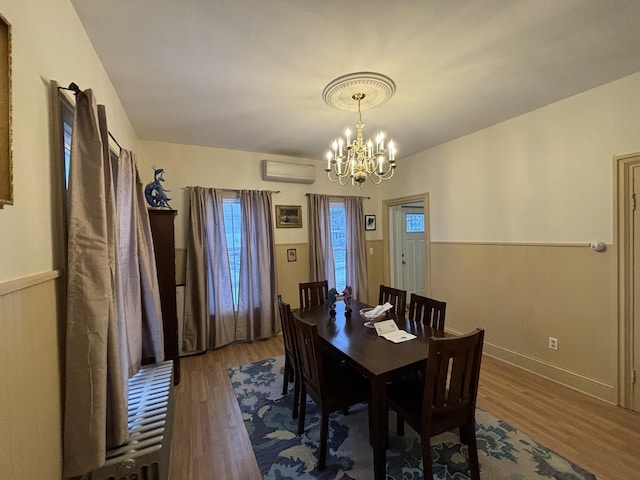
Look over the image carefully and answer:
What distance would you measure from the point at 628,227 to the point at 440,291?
6.34 feet

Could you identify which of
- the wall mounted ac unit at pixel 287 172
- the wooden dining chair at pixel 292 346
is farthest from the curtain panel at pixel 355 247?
the wooden dining chair at pixel 292 346

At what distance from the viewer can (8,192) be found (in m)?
0.78

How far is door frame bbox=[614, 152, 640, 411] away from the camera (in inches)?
82.6

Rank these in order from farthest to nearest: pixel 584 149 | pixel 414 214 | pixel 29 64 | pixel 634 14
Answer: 1. pixel 414 214
2. pixel 584 149
3. pixel 634 14
4. pixel 29 64

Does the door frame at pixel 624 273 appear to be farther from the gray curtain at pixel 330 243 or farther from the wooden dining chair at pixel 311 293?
the gray curtain at pixel 330 243

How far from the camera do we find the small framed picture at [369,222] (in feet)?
15.2

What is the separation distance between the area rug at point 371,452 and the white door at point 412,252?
3.04 m

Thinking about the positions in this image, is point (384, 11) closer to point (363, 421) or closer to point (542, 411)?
point (363, 421)

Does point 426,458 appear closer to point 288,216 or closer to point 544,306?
point 544,306

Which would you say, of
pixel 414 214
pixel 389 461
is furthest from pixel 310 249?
pixel 389 461

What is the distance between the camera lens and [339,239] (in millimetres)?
4398

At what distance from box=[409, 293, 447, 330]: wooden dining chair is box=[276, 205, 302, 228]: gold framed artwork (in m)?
2.23

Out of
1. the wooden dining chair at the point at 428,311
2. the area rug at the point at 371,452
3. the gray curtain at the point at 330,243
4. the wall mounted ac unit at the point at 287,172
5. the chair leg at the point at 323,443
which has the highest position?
the wall mounted ac unit at the point at 287,172

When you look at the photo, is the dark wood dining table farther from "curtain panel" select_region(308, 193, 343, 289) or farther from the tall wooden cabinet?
"curtain panel" select_region(308, 193, 343, 289)
